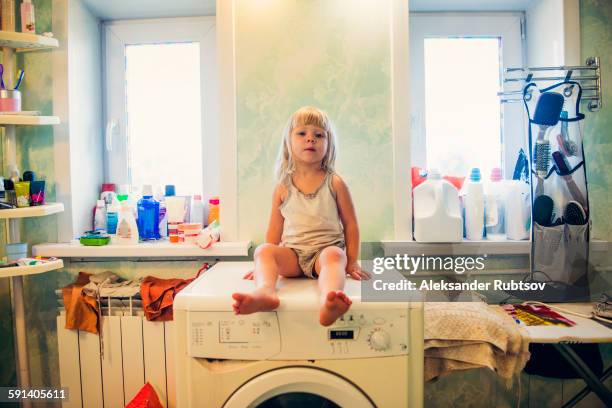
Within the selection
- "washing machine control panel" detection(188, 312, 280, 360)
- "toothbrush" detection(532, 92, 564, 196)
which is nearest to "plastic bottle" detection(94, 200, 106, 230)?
"washing machine control panel" detection(188, 312, 280, 360)

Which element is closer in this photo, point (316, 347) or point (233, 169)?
point (316, 347)

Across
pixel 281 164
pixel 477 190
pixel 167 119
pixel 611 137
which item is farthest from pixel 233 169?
pixel 611 137

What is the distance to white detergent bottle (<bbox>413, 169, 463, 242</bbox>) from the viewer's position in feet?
5.14

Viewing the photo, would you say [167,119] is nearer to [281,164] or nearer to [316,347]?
[281,164]

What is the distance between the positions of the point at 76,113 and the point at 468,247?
5.50ft

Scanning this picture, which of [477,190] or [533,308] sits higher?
[477,190]

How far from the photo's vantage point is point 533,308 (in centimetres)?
142

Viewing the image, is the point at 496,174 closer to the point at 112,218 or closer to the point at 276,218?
the point at 276,218

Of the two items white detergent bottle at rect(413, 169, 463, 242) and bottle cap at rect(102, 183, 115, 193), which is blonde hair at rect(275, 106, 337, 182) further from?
bottle cap at rect(102, 183, 115, 193)

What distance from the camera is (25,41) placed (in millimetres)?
1496

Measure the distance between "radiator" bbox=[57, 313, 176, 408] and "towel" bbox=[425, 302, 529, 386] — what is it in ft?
3.09

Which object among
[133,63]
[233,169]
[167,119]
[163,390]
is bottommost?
[163,390]

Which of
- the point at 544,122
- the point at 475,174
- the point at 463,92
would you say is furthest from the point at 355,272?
the point at 463,92

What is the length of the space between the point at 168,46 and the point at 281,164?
37.2 inches
